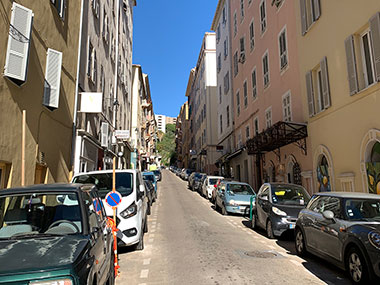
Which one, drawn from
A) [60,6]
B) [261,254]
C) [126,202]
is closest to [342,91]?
[261,254]

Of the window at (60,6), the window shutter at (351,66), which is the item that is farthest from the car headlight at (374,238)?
the window at (60,6)

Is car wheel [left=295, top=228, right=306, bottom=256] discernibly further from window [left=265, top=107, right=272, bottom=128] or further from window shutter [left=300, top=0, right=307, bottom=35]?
window [left=265, top=107, right=272, bottom=128]

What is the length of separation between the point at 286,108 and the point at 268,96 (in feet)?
9.49

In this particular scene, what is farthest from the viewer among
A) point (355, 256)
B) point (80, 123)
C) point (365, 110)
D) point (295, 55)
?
point (295, 55)

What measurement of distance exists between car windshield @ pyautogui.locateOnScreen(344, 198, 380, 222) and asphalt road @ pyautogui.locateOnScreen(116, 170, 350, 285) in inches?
46.3

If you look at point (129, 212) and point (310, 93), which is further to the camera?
point (310, 93)

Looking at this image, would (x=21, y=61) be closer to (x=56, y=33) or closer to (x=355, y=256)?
(x=56, y=33)

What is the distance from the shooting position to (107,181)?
27.2 ft

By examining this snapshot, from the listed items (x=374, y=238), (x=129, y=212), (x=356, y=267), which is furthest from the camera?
(x=129, y=212)

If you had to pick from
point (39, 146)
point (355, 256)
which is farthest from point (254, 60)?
point (355, 256)

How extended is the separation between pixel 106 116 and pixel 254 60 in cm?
1175

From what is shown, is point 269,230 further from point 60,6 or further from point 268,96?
point 268,96

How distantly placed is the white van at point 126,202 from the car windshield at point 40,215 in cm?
332

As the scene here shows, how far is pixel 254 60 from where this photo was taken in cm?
2331
